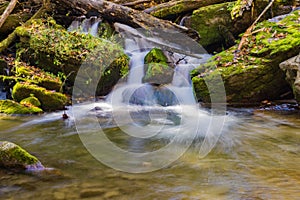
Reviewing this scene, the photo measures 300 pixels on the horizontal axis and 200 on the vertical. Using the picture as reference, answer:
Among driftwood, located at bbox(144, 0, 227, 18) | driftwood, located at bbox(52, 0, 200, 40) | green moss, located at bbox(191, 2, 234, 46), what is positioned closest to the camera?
driftwood, located at bbox(52, 0, 200, 40)

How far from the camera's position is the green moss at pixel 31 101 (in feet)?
21.9

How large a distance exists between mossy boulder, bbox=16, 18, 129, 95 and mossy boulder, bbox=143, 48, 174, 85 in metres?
0.76

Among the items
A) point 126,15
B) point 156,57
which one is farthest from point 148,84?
point 126,15

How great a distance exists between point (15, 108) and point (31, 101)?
0.41 m

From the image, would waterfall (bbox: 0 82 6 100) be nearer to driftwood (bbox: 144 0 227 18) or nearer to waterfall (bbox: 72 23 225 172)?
waterfall (bbox: 72 23 225 172)

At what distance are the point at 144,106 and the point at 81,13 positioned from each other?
5289mm

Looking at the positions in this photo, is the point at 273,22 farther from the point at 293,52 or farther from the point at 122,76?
the point at 122,76

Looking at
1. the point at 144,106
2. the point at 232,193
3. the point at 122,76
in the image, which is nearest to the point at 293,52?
the point at 144,106

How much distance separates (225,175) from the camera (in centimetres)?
309

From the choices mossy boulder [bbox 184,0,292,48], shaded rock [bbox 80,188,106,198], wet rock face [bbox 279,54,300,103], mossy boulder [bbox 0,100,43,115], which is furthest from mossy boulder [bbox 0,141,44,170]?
mossy boulder [bbox 184,0,292,48]

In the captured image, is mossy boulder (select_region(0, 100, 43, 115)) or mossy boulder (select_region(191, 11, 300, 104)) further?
mossy boulder (select_region(191, 11, 300, 104))

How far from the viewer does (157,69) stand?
830 centimetres

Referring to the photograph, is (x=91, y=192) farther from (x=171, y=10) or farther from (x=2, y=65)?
(x=171, y=10)

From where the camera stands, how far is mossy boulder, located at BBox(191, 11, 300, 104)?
22.5ft
